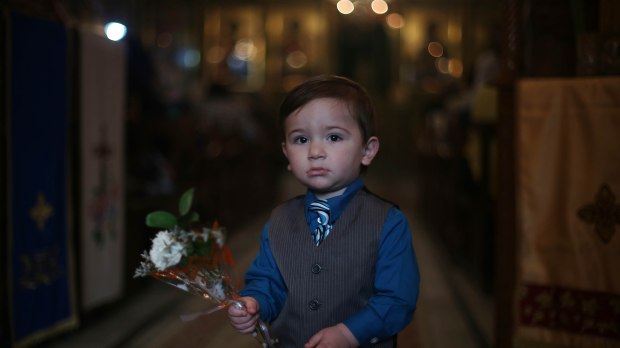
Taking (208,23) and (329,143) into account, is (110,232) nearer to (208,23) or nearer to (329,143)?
(329,143)

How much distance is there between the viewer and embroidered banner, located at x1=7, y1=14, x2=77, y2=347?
7.54 feet

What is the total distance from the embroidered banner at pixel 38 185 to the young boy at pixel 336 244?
1.35m

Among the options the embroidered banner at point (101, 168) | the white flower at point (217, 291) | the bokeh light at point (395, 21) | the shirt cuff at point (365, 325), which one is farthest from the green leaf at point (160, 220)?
the bokeh light at point (395, 21)

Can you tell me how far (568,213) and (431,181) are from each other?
3.70m

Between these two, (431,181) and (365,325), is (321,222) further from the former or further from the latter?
(431,181)

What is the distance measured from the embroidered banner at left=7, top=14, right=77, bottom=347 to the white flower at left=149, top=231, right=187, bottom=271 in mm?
1266

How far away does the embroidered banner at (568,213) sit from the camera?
1.87 meters

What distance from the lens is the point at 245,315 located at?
4.06ft

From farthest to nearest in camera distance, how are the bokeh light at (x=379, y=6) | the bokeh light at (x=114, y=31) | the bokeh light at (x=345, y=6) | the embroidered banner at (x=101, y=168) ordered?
the bokeh light at (x=345, y=6) < the bokeh light at (x=379, y=6) < the bokeh light at (x=114, y=31) < the embroidered banner at (x=101, y=168)

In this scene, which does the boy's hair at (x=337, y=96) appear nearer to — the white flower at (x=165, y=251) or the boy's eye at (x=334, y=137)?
the boy's eye at (x=334, y=137)

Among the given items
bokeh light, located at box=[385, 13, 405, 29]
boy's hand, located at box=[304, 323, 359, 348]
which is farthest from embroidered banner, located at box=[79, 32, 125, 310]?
bokeh light, located at box=[385, 13, 405, 29]

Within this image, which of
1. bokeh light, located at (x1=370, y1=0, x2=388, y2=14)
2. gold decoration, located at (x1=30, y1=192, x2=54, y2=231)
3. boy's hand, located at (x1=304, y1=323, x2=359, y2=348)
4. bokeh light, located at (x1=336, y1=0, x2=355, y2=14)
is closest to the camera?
boy's hand, located at (x1=304, y1=323, x2=359, y2=348)

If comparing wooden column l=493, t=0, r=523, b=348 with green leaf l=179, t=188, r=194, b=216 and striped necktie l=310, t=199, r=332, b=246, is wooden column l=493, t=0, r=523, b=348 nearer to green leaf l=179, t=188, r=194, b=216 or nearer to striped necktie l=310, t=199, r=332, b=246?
striped necktie l=310, t=199, r=332, b=246

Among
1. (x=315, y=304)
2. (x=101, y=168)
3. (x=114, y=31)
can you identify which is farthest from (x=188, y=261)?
(x=114, y=31)
